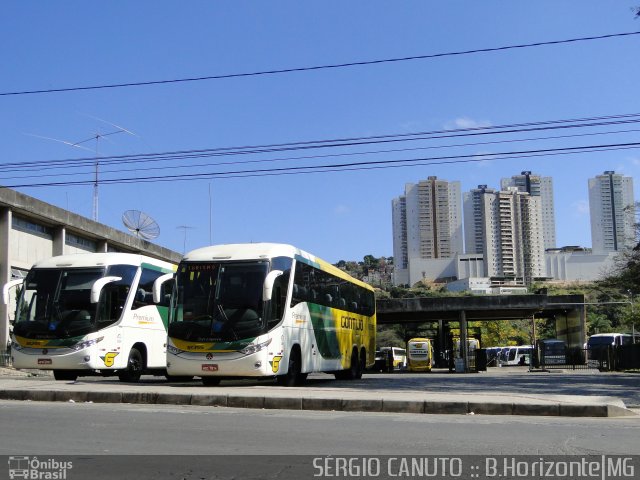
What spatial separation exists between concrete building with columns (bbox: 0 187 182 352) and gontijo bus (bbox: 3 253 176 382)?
10097mm

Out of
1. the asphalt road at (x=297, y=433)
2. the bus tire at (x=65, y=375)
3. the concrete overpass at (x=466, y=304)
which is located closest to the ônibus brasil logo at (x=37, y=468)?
the asphalt road at (x=297, y=433)

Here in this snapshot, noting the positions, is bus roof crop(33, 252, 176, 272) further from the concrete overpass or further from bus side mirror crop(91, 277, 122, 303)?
the concrete overpass

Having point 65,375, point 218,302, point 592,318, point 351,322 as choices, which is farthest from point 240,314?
point 592,318

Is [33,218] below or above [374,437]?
above

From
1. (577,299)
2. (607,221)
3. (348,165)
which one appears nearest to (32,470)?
(348,165)

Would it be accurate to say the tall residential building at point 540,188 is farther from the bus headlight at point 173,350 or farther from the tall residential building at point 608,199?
the bus headlight at point 173,350

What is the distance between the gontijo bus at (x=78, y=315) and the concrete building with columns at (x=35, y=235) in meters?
10.1

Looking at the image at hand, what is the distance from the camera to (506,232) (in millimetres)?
142750

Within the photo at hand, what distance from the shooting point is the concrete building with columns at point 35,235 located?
29.0 metres

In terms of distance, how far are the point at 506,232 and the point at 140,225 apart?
113824 millimetres

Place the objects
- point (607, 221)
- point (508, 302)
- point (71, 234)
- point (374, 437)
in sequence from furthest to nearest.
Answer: point (607, 221) → point (508, 302) → point (71, 234) → point (374, 437)

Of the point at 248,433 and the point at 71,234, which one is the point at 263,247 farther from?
the point at 71,234

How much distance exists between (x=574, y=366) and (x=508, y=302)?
Result: 711 centimetres

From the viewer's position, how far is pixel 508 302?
45938 millimetres
